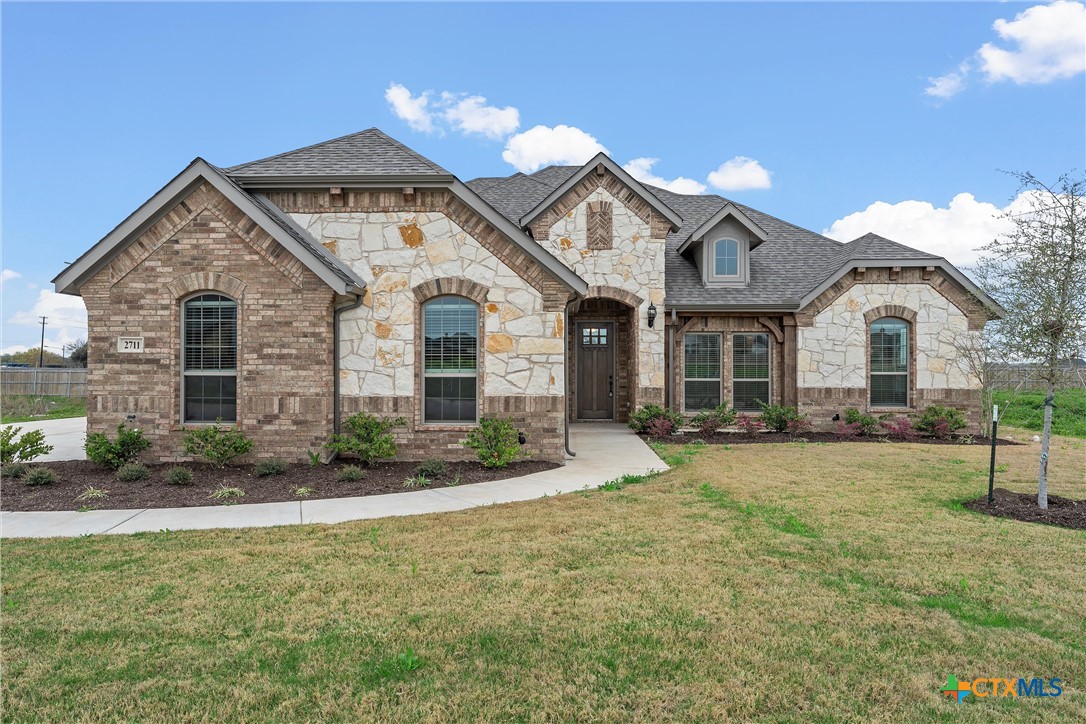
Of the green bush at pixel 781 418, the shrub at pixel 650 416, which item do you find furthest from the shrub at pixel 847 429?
the shrub at pixel 650 416

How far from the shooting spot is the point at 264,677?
3.24m

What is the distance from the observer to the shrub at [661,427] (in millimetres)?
13938

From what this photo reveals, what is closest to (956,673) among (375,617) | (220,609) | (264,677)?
(375,617)

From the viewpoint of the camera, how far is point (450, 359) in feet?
33.2

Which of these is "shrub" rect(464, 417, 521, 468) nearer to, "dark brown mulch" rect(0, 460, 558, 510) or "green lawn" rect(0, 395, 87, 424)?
"dark brown mulch" rect(0, 460, 558, 510)

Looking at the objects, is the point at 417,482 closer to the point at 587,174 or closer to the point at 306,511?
the point at 306,511

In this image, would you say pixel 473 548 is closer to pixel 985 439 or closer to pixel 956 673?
pixel 956 673

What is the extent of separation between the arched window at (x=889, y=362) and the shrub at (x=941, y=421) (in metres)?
0.61

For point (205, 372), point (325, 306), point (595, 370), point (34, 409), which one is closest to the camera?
point (325, 306)

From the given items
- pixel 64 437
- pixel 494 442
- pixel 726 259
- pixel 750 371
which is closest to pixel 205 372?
pixel 494 442

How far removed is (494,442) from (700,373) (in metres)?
7.63

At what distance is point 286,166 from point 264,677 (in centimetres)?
936

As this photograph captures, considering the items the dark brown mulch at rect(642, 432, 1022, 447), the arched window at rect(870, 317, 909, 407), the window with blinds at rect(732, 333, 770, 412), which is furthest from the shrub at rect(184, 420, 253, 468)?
the arched window at rect(870, 317, 909, 407)

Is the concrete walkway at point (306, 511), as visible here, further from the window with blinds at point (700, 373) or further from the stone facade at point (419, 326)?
the window with blinds at point (700, 373)
